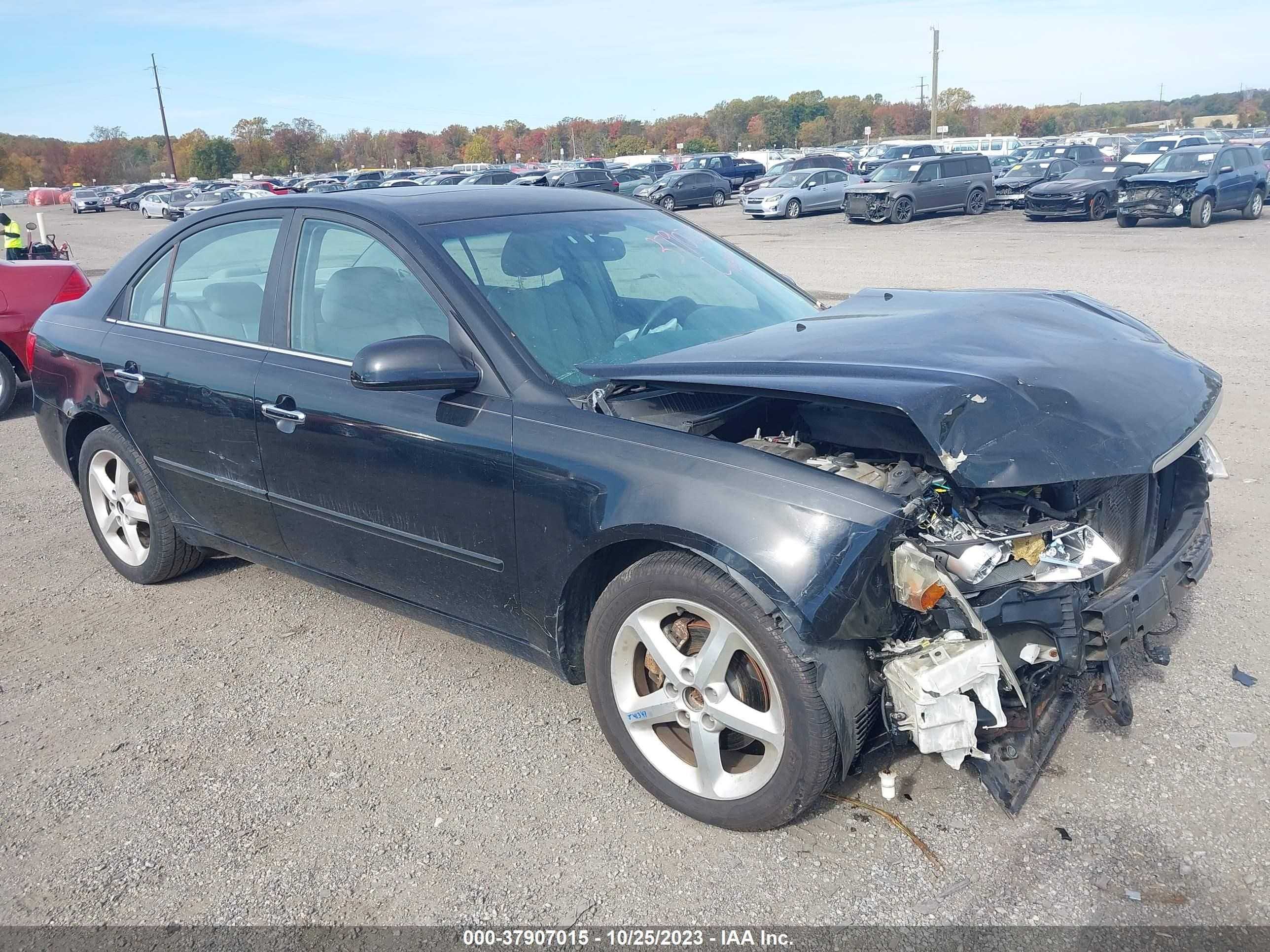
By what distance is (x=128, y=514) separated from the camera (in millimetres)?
4773

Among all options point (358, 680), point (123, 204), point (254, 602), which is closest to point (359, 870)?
point (358, 680)

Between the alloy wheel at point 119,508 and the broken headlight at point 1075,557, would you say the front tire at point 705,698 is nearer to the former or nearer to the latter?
the broken headlight at point 1075,557

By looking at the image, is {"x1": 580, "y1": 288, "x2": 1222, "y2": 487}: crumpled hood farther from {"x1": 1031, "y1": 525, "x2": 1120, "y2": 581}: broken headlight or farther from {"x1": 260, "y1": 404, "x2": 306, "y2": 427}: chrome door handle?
{"x1": 260, "y1": 404, "x2": 306, "y2": 427}: chrome door handle

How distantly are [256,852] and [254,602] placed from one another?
1.92m

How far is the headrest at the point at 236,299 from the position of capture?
3936 mm

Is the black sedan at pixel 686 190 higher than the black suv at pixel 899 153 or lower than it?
lower

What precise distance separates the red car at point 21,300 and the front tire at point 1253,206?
22.9 meters

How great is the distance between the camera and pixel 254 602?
462cm

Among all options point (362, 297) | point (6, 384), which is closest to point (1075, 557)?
point (362, 297)

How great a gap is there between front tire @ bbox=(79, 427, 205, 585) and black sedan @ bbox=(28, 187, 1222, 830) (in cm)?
27

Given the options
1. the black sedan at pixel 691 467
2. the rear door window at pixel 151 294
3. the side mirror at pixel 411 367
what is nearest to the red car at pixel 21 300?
the rear door window at pixel 151 294

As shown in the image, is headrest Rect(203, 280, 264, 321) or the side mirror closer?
the side mirror

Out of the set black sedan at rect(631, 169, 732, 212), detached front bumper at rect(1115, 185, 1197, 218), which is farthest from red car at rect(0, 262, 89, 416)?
black sedan at rect(631, 169, 732, 212)

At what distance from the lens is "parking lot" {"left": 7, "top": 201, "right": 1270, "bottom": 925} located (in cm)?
261
